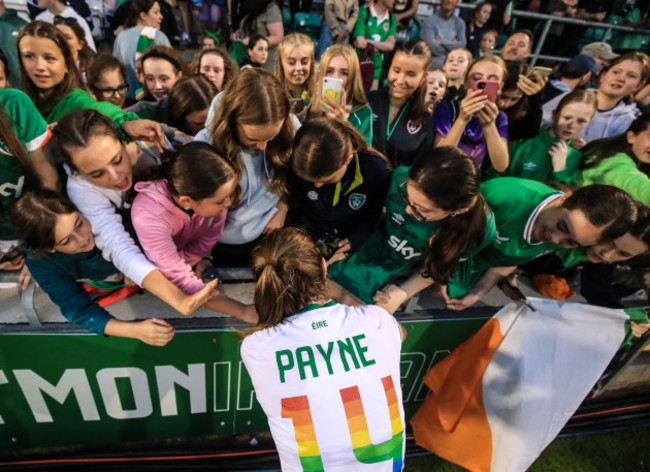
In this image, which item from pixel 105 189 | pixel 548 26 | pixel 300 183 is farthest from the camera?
pixel 548 26

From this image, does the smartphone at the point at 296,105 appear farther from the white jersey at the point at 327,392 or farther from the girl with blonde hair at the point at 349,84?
the white jersey at the point at 327,392

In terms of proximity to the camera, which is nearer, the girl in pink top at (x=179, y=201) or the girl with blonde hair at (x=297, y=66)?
the girl in pink top at (x=179, y=201)

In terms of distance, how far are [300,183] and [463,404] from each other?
160 centimetres

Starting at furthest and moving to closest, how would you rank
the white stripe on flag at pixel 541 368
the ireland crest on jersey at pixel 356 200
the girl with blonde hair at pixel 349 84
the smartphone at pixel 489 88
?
the girl with blonde hair at pixel 349 84
the smartphone at pixel 489 88
the white stripe on flag at pixel 541 368
the ireland crest on jersey at pixel 356 200

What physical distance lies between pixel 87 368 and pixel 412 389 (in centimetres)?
189

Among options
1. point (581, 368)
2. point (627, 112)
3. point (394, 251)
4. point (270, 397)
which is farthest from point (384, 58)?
point (270, 397)

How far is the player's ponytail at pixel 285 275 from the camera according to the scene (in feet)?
4.57

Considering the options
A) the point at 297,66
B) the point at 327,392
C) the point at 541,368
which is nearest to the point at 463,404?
the point at 541,368

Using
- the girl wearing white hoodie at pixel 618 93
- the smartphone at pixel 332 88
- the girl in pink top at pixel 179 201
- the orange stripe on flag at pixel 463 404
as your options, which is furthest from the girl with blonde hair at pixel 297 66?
the girl wearing white hoodie at pixel 618 93

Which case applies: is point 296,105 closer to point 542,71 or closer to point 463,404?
point 542,71

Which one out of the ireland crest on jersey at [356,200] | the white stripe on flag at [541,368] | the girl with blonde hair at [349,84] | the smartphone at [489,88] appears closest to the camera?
the ireland crest on jersey at [356,200]

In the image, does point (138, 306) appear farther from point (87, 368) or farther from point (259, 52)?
point (259, 52)

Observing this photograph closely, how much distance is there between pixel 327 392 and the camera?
1376mm

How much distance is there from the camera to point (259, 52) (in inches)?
152
